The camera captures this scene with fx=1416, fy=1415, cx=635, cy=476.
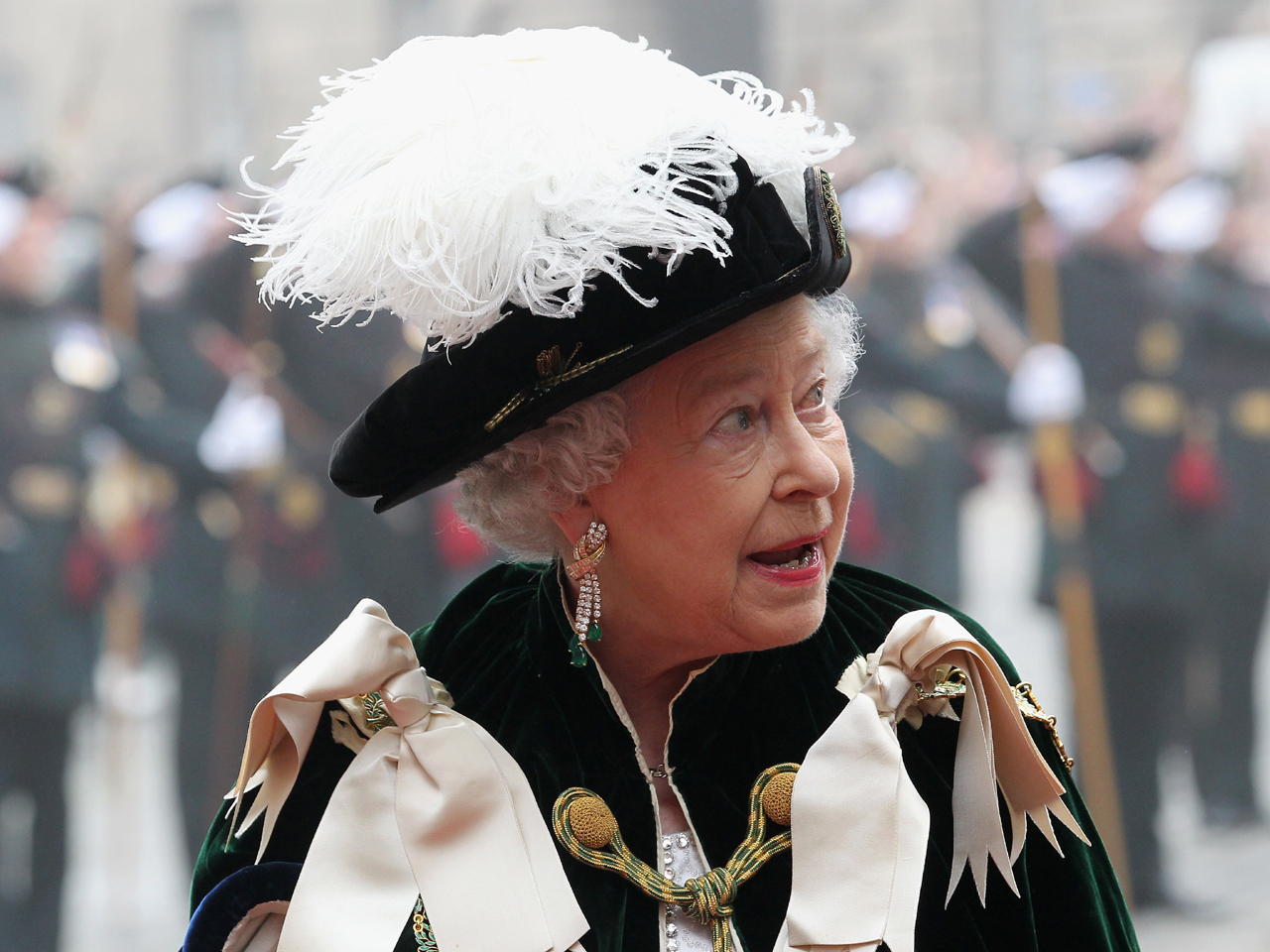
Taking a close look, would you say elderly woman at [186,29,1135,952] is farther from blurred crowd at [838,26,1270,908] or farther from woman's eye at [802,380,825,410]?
blurred crowd at [838,26,1270,908]

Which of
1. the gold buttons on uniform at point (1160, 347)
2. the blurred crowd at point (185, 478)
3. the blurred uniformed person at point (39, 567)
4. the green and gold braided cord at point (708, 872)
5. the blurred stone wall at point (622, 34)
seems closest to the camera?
the green and gold braided cord at point (708, 872)

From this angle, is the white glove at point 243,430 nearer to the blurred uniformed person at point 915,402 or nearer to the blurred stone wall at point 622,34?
the blurred stone wall at point 622,34

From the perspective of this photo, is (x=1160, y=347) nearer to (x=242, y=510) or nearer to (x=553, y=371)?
(x=242, y=510)

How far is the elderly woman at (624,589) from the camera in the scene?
4.84 feet

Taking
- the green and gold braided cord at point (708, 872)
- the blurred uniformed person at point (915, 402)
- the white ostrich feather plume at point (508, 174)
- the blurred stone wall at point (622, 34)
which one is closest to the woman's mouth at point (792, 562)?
the green and gold braided cord at point (708, 872)

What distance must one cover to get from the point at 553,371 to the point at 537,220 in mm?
161

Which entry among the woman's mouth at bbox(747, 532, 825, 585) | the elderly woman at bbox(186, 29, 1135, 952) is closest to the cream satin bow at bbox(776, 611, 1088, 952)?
the elderly woman at bbox(186, 29, 1135, 952)

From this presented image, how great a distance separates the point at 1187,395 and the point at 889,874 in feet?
16.2

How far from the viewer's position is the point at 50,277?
5.64 meters

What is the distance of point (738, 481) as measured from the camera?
153 cm

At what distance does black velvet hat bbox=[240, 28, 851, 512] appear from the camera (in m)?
1.46

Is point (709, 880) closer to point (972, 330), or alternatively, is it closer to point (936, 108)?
point (972, 330)

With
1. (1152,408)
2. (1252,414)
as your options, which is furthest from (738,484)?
(1252,414)

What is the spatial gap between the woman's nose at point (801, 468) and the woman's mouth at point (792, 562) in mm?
60
